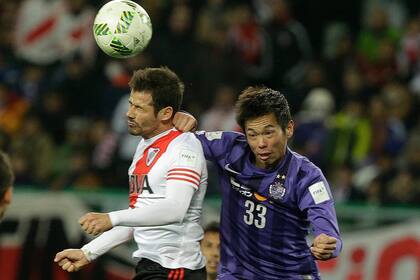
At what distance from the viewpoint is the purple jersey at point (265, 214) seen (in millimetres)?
6527

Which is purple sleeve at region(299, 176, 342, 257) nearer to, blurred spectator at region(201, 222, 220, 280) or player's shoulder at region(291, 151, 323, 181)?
player's shoulder at region(291, 151, 323, 181)

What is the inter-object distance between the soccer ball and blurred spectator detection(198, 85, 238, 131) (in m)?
6.03

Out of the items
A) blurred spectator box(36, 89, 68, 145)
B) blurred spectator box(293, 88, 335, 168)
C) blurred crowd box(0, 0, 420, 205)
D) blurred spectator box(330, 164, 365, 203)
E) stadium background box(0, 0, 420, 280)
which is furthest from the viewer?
blurred spectator box(36, 89, 68, 145)

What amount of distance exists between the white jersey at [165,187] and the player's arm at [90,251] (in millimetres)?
135

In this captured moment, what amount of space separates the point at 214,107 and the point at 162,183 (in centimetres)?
684

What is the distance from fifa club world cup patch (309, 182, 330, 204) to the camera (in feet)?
20.7

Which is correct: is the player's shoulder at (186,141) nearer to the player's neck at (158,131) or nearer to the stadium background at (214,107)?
the player's neck at (158,131)

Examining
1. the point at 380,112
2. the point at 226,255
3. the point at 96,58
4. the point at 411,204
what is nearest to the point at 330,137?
the point at 380,112

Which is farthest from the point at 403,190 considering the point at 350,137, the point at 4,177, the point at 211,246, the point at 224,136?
the point at 4,177

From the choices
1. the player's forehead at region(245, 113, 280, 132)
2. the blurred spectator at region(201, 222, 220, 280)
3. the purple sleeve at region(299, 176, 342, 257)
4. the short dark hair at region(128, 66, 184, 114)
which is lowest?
the blurred spectator at region(201, 222, 220, 280)

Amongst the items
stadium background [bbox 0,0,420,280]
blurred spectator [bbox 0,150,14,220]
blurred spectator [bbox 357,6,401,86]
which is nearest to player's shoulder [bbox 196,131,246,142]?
blurred spectator [bbox 0,150,14,220]

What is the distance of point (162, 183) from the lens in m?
6.36

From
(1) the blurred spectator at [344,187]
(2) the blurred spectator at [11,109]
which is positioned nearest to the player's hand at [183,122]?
(1) the blurred spectator at [344,187]

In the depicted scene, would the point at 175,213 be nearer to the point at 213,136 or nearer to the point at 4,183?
the point at 213,136
